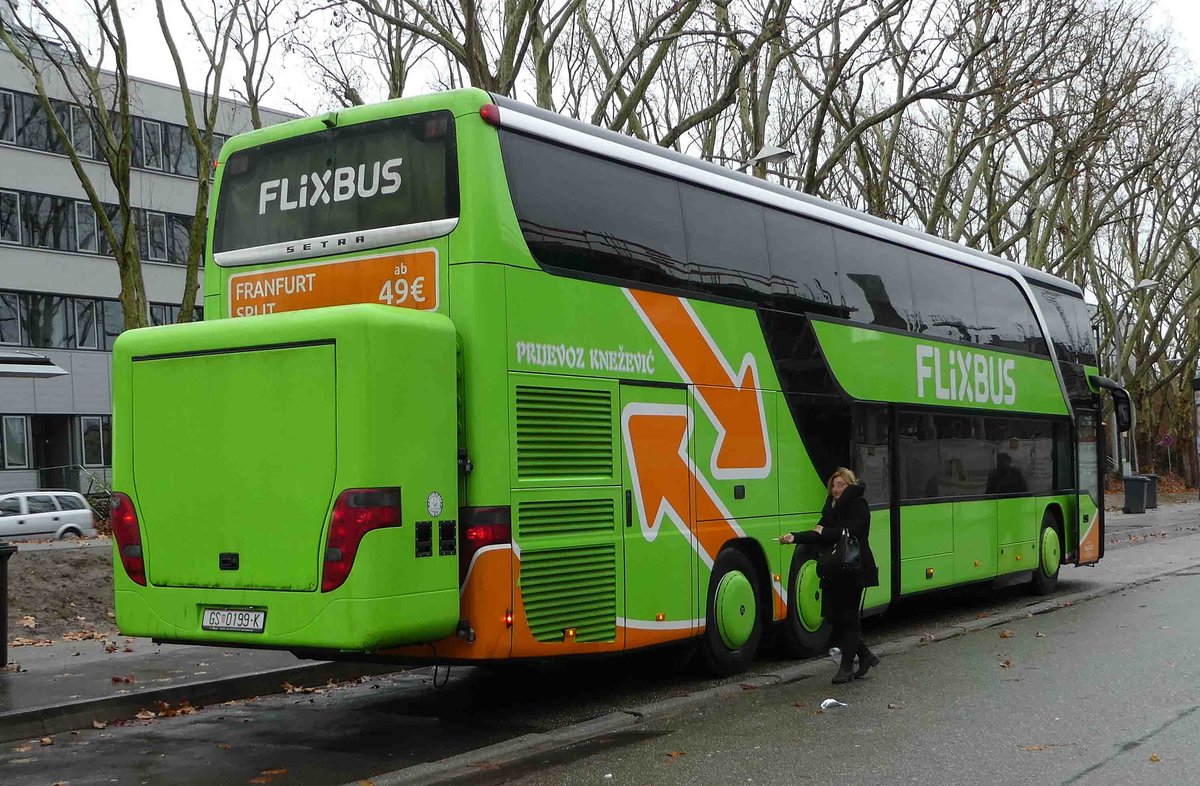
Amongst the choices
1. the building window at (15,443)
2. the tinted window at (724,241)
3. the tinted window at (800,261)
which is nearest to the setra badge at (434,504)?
the tinted window at (724,241)

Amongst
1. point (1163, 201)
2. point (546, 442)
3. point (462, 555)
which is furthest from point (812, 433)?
point (1163, 201)

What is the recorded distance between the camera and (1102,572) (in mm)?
20031

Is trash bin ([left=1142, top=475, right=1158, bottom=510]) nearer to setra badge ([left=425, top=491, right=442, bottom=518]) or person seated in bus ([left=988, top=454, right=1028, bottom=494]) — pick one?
person seated in bus ([left=988, top=454, right=1028, bottom=494])

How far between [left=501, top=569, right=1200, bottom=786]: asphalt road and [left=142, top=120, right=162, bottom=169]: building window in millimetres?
44730

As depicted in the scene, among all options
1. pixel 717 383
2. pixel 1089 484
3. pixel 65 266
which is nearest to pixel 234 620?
pixel 717 383

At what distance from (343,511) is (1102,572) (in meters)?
15.5

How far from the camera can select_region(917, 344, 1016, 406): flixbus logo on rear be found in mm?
13930

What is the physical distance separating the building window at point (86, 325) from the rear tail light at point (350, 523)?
4392 cm

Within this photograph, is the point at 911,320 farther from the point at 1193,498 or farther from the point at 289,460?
the point at 1193,498

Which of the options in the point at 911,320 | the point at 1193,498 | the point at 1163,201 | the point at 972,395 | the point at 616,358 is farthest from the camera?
the point at 1193,498

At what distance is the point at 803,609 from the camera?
38.8 ft

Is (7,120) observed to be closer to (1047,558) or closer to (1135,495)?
(1135,495)

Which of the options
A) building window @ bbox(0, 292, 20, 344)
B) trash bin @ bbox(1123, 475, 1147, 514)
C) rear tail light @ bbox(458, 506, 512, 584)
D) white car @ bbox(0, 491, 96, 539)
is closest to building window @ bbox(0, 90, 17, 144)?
building window @ bbox(0, 292, 20, 344)

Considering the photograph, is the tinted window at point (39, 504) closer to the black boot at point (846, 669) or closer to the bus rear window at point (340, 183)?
the bus rear window at point (340, 183)
